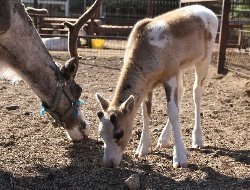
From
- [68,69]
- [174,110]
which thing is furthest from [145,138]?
[68,69]

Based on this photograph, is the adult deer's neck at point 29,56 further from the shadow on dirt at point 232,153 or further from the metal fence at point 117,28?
the metal fence at point 117,28

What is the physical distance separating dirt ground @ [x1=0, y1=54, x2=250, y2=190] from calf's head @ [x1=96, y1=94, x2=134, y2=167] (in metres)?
Result: 0.14

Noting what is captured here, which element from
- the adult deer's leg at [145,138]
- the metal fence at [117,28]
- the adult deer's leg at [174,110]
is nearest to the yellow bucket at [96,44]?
the metal fence at [117,28]

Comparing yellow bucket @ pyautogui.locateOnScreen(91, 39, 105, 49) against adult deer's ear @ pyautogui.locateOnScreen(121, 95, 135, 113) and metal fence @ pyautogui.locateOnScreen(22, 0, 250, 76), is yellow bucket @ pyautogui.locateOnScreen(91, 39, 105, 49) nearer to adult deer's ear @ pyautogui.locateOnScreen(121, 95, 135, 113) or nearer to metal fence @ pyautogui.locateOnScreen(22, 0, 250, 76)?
metal fence @ pyautogui.locateOnScreen(22, 0, 250, 76)

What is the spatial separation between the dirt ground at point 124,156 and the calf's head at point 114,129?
143 mm

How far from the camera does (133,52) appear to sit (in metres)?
5.44

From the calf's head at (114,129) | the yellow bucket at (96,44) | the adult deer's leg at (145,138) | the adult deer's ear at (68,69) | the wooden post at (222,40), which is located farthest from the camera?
the yellow bucket at (96,44)

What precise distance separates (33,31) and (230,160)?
105 inches

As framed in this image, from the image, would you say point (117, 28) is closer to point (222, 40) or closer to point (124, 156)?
point (222, 40)

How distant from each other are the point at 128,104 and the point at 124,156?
2.79 feet

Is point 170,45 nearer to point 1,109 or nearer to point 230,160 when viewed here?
point 230,160

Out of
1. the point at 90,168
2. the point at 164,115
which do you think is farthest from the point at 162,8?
the point at 90,168

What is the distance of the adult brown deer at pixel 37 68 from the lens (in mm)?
5520

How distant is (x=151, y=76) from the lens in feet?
17.5
